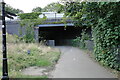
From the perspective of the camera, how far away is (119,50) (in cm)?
649

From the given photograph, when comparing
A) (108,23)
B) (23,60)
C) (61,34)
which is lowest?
(23,60)

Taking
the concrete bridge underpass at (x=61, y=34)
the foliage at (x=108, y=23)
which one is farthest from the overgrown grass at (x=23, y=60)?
the concrete bridge underpass at (x=61, y=34)

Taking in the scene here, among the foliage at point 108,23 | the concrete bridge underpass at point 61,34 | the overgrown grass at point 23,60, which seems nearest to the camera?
the foliage at point 108,23

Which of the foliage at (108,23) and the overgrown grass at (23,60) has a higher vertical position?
the foliage at (108,23)

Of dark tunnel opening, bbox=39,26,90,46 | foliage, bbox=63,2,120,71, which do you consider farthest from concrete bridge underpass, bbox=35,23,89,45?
foliage, bbox=63,2,120,71

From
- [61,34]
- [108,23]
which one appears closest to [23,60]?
[108,23]

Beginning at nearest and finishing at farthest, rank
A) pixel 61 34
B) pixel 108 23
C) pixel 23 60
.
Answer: pixel 108 23 → pixel 23 60 → pixel 61 34

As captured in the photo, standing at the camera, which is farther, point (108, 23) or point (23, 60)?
point (23, 60)

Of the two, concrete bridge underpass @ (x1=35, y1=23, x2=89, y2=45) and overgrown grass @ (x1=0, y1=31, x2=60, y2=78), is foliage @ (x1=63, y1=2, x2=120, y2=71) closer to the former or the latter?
overgrown grass @ (x1=0, y1=31, x2=60, y2=78)

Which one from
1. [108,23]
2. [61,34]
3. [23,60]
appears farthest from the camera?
[61,34]

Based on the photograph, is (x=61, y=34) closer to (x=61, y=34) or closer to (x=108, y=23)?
(x=61, y=34)

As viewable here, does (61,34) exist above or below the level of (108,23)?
below

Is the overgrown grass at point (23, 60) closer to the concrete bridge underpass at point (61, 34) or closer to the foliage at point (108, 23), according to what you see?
the foliage at point (108, 23)

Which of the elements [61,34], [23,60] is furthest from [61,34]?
[23,60]
